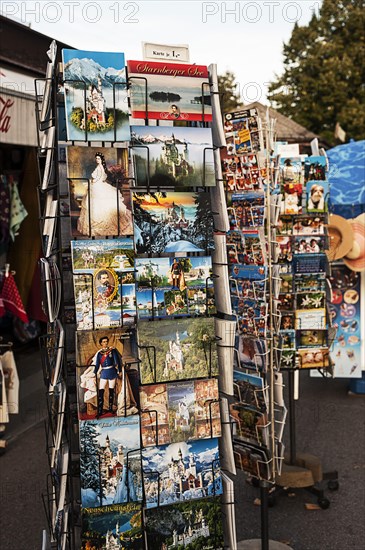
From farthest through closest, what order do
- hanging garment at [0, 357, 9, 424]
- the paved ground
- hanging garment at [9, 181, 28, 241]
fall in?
hanging garment at [9, 181, 28, 241] → hanging garment at [0, 357, 9, 424] → the paved ground

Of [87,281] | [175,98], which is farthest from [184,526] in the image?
[175,98]

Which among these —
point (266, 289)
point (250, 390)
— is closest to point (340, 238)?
point (266, 289)

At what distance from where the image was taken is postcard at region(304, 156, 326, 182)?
214 inches

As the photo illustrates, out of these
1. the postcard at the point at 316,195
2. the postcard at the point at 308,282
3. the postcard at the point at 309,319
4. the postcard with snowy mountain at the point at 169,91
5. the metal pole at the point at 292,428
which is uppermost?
the postcard with snowy mountain at the point at 169,91

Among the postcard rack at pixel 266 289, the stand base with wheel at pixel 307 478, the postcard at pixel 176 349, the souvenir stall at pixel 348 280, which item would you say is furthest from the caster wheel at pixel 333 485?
the postcard at pixel 176 349

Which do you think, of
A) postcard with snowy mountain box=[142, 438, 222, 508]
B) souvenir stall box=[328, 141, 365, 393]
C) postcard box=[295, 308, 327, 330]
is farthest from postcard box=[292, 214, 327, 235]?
postcard with snowy mountain box=[142, 438, 222, 508]

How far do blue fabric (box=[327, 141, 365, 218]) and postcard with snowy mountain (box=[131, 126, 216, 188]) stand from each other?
479 centimetres

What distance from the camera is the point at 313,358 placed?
5387mm

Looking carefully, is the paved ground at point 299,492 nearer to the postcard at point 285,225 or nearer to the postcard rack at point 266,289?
the postcard rack at point 266,289

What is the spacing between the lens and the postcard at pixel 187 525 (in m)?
3.09

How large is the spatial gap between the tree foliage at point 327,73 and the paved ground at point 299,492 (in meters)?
16.5

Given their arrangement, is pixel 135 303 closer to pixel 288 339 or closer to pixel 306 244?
pixel 288 339

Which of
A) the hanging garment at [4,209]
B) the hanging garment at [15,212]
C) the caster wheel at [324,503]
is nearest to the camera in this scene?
the caster wheel at [324,503]

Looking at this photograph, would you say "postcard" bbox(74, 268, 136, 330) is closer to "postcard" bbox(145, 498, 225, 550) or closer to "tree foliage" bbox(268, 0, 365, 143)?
"postcard" bbox(145, 498, 225, 550)
